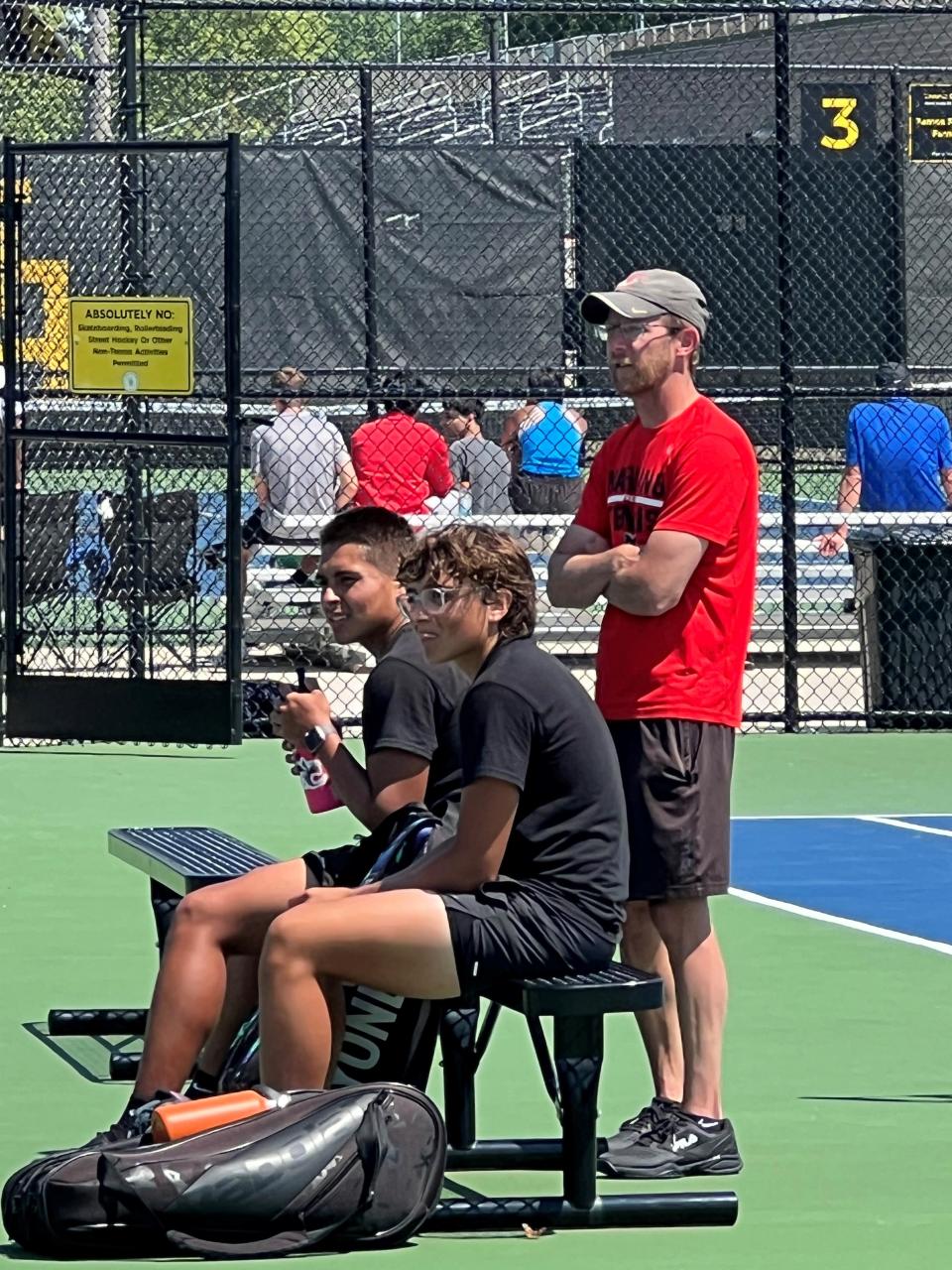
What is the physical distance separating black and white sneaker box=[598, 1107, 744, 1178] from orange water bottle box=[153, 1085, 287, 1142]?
3.21ft

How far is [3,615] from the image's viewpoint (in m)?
12.7

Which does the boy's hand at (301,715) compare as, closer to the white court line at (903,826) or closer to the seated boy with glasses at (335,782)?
the seated boy with glasses at (335,782)

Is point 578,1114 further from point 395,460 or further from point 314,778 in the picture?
point 395,460

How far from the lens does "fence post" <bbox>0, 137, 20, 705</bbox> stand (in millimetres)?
12234

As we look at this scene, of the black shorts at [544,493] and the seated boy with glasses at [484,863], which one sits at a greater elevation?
the black shorts at [544,493]

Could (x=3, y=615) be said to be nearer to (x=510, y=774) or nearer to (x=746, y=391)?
(x=746, y=391)

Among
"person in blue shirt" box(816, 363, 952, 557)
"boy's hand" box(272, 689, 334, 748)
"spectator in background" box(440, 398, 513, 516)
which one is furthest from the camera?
"spectator in background" box(440, 398, 513, 516)

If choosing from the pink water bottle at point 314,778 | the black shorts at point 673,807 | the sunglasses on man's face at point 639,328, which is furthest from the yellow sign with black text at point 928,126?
the black shorts at point 673,807

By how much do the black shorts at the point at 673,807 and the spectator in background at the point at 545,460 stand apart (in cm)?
1077

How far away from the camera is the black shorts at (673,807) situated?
5.64 metres

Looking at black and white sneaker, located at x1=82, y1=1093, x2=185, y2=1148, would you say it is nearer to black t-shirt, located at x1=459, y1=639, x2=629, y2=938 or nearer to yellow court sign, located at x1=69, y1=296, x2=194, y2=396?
black t-shirt, located at x1=459, y1=639, x2=629, y2=938

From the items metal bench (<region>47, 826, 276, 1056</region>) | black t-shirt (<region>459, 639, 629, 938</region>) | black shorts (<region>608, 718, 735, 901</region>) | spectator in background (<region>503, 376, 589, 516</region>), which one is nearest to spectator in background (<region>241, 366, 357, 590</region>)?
spectator in background (<region>503, 376, 589, 516</region>)

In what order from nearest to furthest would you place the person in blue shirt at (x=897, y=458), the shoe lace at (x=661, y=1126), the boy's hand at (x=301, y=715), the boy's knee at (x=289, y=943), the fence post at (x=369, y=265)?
the boy's knee at (x=289, y=943) < the shoe lace at (x=661, y=1126) < the boy's hand at (x=301, y=715) < the person in blue shirt at (x=897, y=458) < the fence post at (x=369, y=265)

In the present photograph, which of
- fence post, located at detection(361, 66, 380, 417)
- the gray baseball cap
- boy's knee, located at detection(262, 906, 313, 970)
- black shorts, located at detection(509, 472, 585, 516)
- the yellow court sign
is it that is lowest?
boy's knee, located at detection(262, 906, 313, 970)
